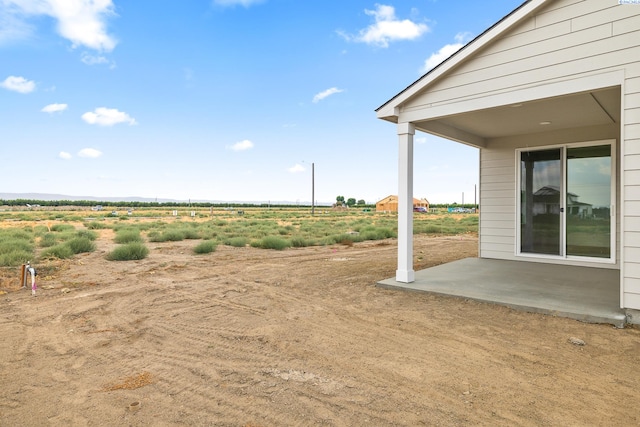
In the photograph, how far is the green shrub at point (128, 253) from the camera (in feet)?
38.5

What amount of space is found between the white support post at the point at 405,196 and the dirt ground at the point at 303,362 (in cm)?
69

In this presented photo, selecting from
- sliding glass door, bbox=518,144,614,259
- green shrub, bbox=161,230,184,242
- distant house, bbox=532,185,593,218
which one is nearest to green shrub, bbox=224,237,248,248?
green shrub, bbox=161,230,184,242

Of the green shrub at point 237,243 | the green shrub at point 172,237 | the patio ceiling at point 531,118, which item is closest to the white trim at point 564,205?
the patio ceiling at point 531,118

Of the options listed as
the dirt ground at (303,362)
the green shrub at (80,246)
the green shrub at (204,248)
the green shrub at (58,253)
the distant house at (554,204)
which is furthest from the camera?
the green shrub at (204,248)

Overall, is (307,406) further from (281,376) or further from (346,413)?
(281,376)

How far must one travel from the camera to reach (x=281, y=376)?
3428 mm

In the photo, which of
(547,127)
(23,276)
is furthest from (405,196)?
(23,276)

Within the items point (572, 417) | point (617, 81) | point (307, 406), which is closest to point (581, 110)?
point (617, 81)

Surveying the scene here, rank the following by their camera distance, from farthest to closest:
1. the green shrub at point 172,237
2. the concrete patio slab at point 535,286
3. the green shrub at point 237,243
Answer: the green shrub at point 172,237, the green shrub at point 237,243, the concrete patio slab at point 535,286

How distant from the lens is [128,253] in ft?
39.1

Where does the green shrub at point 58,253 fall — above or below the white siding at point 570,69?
below

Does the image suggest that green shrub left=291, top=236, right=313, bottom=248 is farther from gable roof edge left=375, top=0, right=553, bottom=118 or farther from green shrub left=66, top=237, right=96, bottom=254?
gable roof edge left=375, top=0, right=553, bottom=118

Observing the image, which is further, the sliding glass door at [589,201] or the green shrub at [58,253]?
the green shrub at [58,253]

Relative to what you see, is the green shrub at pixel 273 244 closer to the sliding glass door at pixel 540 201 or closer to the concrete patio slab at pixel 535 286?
the concrete patio slab at pixel 535 286
